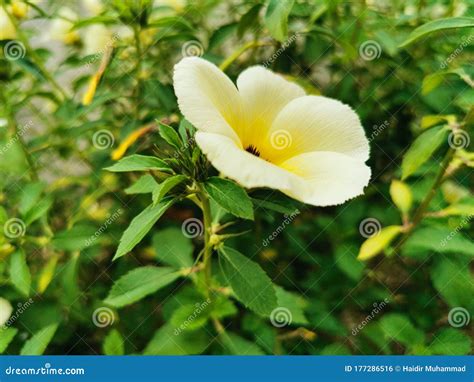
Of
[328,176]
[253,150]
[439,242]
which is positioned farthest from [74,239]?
[439,242]

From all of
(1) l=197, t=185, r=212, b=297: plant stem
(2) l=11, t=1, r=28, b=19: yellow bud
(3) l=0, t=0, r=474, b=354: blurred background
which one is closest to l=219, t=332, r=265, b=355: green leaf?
(3) l=0, t=0, r=474, b=354: blurred background

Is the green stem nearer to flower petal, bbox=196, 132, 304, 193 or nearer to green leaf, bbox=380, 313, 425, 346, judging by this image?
flower petal, bbox=196, 132, 304, 193

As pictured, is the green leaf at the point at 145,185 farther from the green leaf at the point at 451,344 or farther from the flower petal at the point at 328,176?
the green leaf at the point at 451,344

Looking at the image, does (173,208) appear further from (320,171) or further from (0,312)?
(320,171)

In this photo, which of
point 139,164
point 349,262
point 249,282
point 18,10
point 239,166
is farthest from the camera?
point 18,10

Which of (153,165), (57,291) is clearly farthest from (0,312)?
(153,165)

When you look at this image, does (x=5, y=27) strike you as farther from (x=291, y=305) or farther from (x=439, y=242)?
(x=439, y=242)
